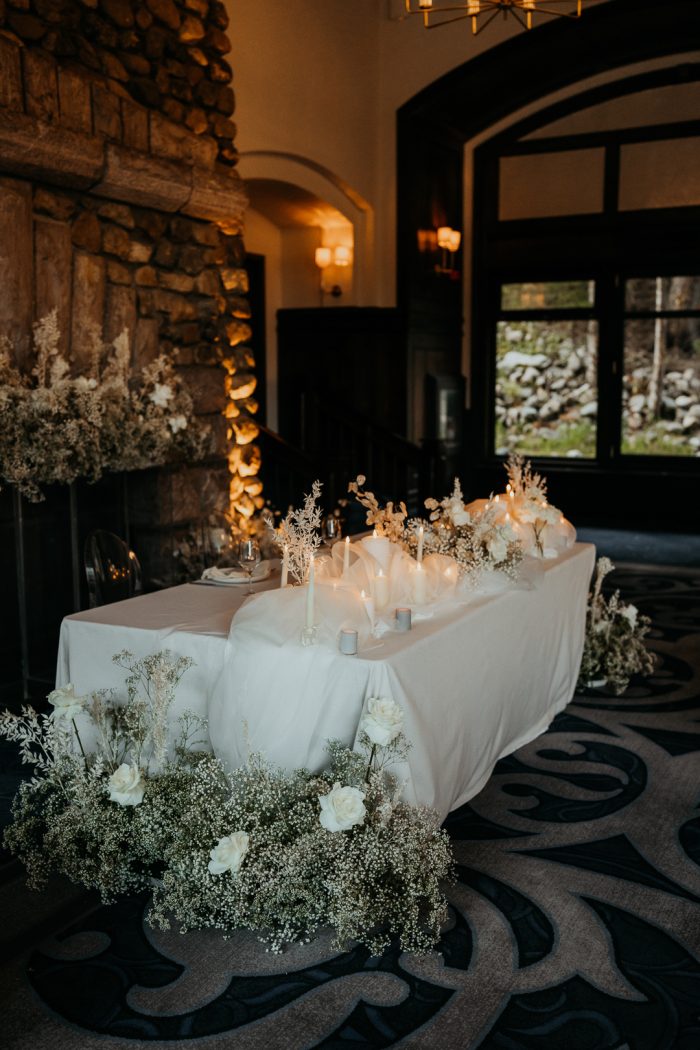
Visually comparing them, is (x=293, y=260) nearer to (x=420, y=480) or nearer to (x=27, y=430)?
(x=420, y=480)

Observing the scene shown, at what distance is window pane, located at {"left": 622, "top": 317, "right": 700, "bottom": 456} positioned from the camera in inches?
417

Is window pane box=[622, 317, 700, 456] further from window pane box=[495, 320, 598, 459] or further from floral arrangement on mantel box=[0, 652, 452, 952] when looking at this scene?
floral arrangement on mantel box=[0, 652, 452, 952]

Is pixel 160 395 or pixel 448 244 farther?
pixel 448 244

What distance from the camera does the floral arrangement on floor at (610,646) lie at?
5.24m

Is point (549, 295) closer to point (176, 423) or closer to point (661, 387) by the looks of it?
point (661, 387)

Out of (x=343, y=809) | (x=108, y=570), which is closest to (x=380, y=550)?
(x=343, y=809)

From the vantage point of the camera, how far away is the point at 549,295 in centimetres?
1107

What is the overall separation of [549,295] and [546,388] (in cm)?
97

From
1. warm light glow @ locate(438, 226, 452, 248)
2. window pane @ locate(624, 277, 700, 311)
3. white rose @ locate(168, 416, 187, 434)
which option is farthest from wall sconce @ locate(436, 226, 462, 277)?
white rose @ locate(168, 416, 187, 434)

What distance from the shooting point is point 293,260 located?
10.5 meters

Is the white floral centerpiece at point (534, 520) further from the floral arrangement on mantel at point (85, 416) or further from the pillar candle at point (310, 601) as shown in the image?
the floral arrangement on mantel at point (85, 416)

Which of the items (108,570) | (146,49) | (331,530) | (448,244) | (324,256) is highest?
(146,49)

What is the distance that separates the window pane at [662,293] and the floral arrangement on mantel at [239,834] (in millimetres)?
8464

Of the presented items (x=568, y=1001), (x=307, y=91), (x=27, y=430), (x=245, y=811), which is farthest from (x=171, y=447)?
(x=307, y=91)
